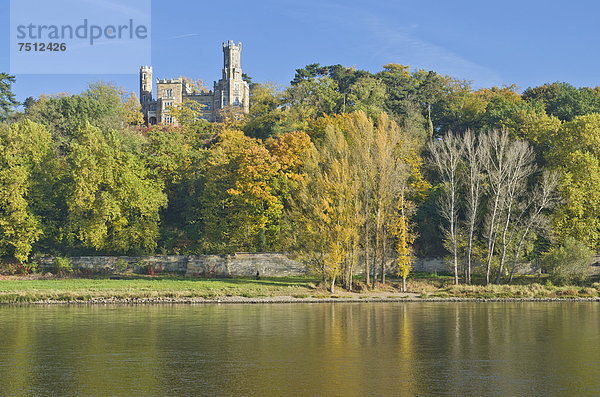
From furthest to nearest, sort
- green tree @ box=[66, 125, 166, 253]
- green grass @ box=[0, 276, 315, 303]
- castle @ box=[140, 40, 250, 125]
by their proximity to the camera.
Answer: castle @ box=[140, 40, 250, 125] → green tree @ box=[66, 125, 166, 253] → green grass @ box=[0, 276, 315, 303]

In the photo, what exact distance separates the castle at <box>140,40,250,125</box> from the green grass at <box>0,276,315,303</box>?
292ft

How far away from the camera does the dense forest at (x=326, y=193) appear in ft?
177

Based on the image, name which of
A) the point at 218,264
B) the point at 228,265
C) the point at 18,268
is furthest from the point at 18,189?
the point at 228,265

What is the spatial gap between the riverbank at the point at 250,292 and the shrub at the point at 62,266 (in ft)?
14.5

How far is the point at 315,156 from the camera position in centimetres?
5384

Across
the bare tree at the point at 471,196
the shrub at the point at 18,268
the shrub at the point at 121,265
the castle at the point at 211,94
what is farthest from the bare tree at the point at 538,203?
the castle at the point at 211,94

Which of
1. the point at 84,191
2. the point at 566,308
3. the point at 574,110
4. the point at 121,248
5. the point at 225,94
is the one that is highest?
the point at 225,94

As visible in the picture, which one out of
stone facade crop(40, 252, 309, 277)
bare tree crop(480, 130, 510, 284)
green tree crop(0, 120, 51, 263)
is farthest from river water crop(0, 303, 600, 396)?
green tree crop(0, 120, 51, 263)

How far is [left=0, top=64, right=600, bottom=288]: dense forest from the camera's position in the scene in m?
54.0

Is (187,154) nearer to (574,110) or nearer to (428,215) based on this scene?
(428,215)

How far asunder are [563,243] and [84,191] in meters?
48.0

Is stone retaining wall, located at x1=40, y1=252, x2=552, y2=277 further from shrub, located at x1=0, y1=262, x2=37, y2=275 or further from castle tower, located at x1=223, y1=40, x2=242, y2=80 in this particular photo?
castle tower, located at x1=223, y1=40, x2=242, y2=80

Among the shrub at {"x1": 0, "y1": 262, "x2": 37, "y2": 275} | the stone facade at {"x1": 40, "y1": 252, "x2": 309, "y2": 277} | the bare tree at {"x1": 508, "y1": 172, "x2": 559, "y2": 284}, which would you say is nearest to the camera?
the bare tree at {"x1": 508, "y1": 172, "x2": 559, "y2": 284}

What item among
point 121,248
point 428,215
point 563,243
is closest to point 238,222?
point 121,248
